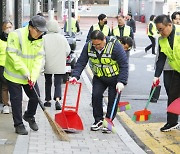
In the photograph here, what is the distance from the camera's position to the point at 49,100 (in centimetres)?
965

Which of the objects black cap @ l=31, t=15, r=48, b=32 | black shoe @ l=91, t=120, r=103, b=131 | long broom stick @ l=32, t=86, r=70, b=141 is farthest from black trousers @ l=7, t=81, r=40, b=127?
black shoe @ l=91, t=120, r=103, b=131

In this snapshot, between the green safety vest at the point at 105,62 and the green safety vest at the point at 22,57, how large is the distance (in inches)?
32.8

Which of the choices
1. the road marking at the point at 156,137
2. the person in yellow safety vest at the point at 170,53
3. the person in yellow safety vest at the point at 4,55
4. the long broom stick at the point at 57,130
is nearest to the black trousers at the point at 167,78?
the person in yellow safety vest at the point at 170,53

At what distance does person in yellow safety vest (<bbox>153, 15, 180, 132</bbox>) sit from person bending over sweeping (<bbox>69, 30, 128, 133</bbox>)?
2.06 feet

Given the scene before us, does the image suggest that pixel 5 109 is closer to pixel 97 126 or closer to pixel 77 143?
pixel 97 126

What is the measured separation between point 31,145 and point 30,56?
4.13 feet

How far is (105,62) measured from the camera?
24.6ft

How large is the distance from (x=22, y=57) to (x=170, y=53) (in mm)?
2181

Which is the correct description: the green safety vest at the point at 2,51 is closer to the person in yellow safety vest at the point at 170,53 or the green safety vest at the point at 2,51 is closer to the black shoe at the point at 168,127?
the person in yellow safety vest at the point at 170,53

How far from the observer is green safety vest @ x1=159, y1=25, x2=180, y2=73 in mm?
7430

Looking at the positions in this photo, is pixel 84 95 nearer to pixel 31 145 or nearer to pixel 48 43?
pixel 48 43

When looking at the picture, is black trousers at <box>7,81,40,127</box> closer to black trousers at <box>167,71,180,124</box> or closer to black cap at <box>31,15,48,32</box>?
black cap at <box>31,15,48,32</box>

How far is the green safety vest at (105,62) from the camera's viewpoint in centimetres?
746

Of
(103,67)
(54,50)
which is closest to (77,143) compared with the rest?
(103,67)
